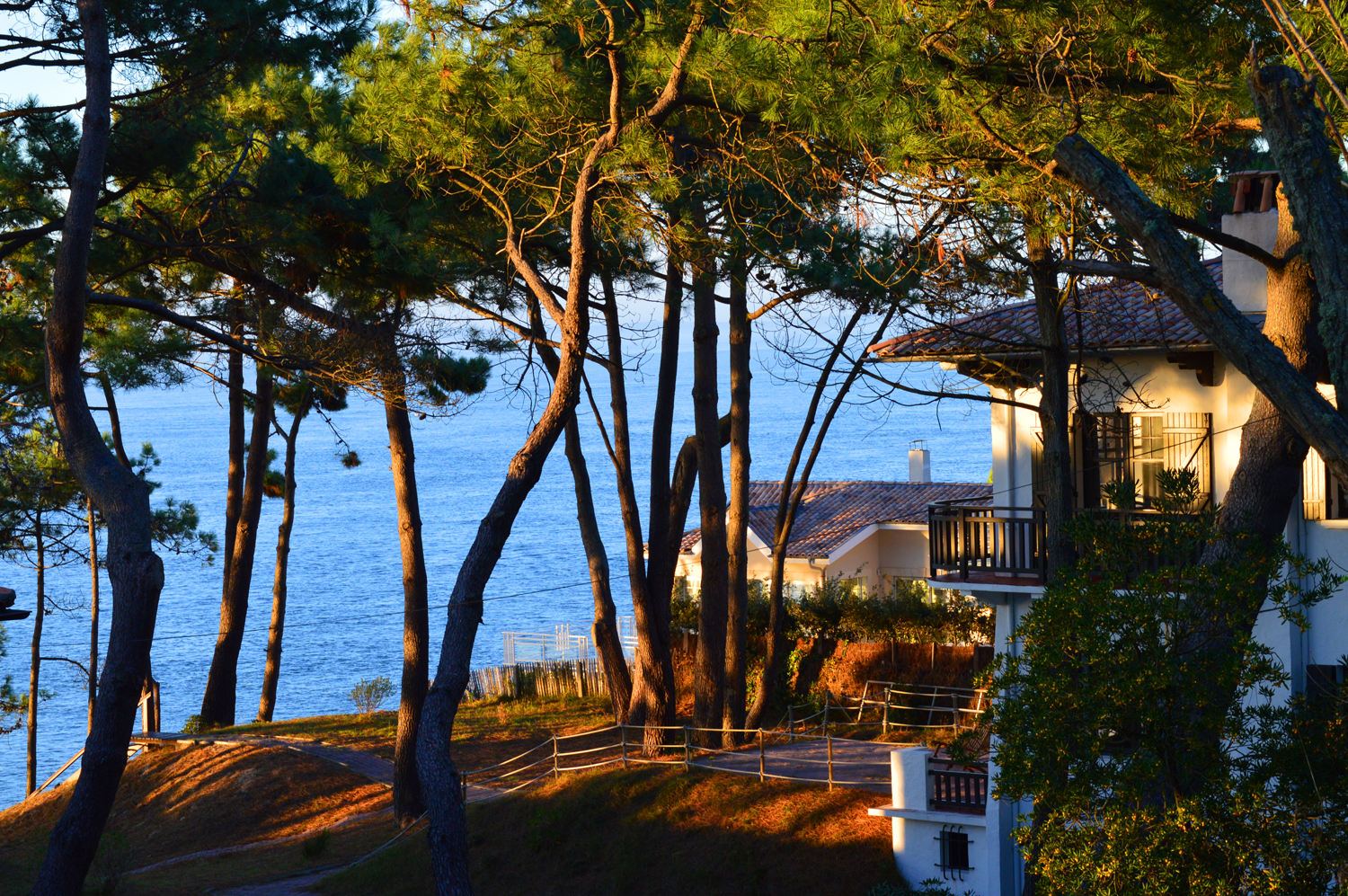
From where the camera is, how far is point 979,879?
1289 cm

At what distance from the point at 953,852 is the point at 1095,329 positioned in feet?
20.1

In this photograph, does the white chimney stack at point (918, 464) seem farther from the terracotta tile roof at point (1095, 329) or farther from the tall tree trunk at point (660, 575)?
the terracotta tile roof at point (1095, 329)

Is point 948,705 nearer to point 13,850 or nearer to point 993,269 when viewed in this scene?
point 993,269

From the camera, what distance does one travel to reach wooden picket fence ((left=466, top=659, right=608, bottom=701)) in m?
25.8

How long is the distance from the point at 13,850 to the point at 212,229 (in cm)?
1177

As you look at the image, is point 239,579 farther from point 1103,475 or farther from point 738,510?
point 1103,475

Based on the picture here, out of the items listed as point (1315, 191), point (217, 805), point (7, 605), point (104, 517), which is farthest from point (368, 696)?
point (1315, 191)

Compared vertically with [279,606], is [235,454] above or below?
above

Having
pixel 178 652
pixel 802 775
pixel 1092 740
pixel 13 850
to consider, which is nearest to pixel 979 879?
pixel 802 775

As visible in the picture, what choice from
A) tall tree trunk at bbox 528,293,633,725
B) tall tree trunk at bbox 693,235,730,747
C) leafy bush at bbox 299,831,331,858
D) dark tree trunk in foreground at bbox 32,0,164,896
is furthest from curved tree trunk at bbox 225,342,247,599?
dark tree trunk in foreground at bbox 32,0,164,896

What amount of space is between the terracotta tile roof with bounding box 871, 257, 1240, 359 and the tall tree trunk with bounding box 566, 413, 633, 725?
5561mm

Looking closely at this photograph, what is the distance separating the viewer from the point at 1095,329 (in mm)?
13008

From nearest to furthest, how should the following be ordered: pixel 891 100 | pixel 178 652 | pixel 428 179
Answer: pixel 891 100 < pixel 428 179 < pixel 178 652

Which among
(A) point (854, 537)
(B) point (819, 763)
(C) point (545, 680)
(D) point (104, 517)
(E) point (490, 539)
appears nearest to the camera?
(E) point (490, 539)
